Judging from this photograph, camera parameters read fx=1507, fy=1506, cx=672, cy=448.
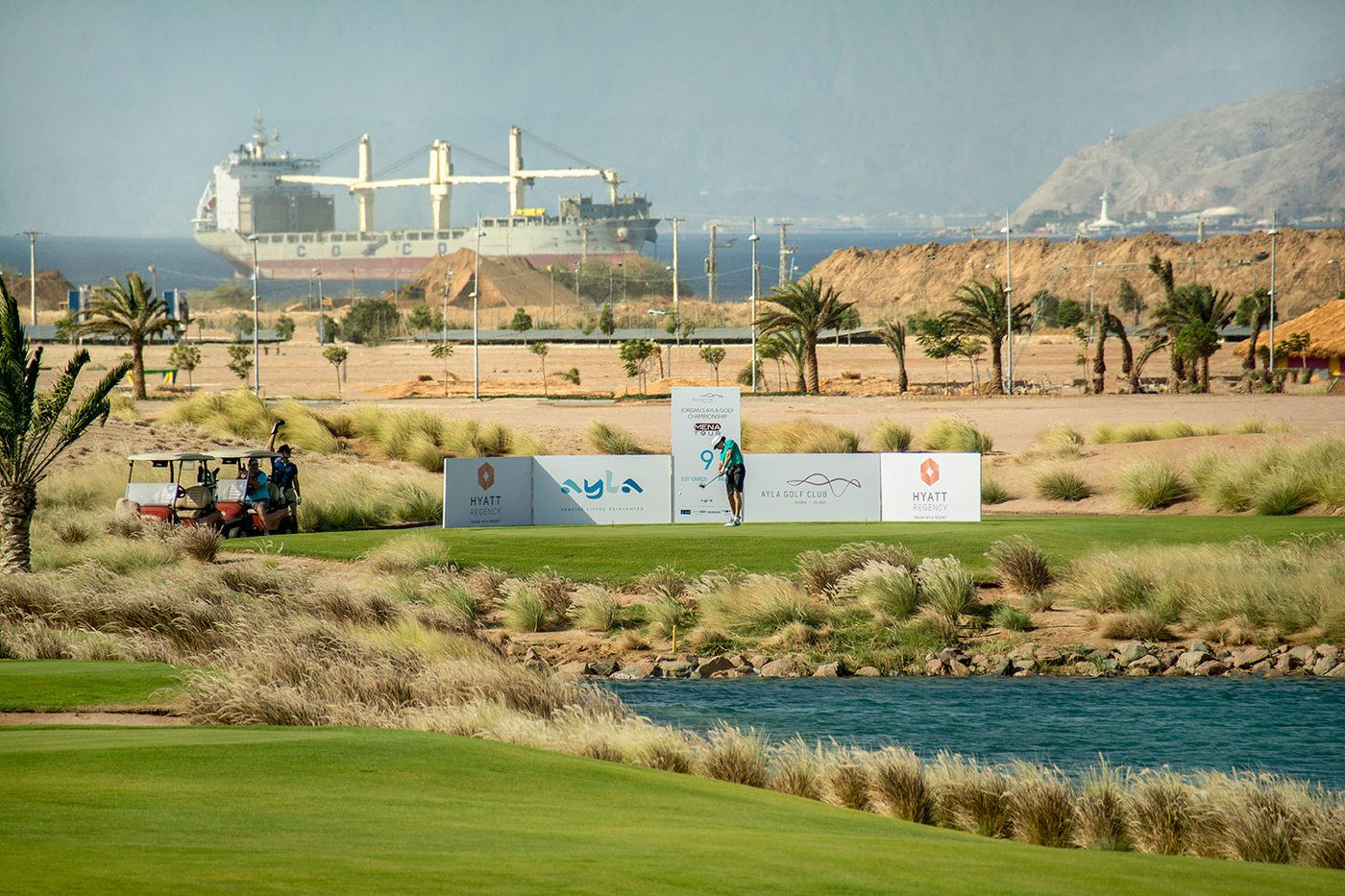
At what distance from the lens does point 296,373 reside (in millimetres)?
82625

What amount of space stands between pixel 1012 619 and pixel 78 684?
537 inches

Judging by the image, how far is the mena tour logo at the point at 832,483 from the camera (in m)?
28.9

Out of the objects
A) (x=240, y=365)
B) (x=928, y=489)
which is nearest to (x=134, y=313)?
(x=240, y=365)

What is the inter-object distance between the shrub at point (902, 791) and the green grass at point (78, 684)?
6809 mm

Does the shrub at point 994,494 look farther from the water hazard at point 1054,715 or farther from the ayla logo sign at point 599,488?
the water hazard at point 1054,715

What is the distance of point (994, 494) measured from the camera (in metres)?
35.7

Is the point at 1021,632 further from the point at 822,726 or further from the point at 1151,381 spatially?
the point at 1151,381

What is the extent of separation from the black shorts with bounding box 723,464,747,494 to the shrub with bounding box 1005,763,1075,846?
15184 millimetres

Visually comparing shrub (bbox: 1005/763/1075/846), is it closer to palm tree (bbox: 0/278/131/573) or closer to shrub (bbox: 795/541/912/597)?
shrub (bbox: 795/541/912/597)

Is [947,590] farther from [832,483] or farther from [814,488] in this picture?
[814,488]

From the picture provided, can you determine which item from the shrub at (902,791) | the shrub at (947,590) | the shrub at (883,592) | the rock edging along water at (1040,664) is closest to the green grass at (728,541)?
the shrub at (947,590)

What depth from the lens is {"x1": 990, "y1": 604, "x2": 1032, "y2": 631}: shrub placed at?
22.9m

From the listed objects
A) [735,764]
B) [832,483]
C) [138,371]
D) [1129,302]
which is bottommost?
[735,764]

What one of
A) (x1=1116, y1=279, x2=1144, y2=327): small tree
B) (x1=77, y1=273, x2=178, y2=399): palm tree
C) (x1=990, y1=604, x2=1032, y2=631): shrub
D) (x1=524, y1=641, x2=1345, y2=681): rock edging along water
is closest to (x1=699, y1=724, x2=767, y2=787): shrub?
(x1=524, y1=641, x2=1345, y2=681): rock edging along water
